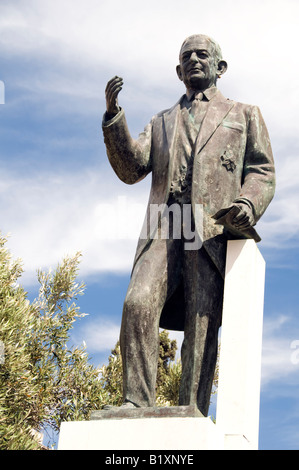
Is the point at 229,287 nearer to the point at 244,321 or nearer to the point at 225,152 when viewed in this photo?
Result: the point at 244,321

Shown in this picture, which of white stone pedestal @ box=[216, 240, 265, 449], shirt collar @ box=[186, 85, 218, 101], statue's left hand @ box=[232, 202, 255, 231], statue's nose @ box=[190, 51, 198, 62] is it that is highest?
statue's nose @ box=[190, 51, 198, 62]

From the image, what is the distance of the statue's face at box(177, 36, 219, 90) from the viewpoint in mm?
7516

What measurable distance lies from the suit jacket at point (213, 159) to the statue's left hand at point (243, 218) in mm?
98

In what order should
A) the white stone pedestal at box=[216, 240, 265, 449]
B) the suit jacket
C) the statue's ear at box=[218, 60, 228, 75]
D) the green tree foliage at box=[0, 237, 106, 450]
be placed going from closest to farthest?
the white stone pedestal at box=[216, 240, 265, 449], the suit jacket, the statue's ear at box=[218, 60, 228, 75], the green tree foliage at box=[0, 237, 106, 450]

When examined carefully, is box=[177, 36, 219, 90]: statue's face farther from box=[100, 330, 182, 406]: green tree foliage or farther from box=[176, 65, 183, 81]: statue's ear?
box=[100, 330, 182, 406]: green tree foliage

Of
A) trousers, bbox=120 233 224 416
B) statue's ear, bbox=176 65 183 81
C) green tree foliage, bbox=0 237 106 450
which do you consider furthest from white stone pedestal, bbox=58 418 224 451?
green tree foliage, bbox=0 237 106 450

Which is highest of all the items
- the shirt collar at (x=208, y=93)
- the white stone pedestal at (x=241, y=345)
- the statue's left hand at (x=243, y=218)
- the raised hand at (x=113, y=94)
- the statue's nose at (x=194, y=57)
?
the statue's nose at (x=194, y=57)

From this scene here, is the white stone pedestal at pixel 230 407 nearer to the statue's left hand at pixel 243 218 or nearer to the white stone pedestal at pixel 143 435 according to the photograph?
the white stone pedestal at pixel 143 435

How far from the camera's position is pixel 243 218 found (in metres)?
6.74

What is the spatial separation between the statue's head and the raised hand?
742 mm

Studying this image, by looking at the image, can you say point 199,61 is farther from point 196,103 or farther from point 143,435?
point 143,435

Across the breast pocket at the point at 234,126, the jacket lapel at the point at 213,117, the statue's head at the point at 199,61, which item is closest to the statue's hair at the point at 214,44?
the statue's head at the point at 199,61

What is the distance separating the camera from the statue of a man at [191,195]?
6707mm

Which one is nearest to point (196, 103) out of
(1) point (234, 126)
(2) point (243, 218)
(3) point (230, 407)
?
(1) point (234, 126)
